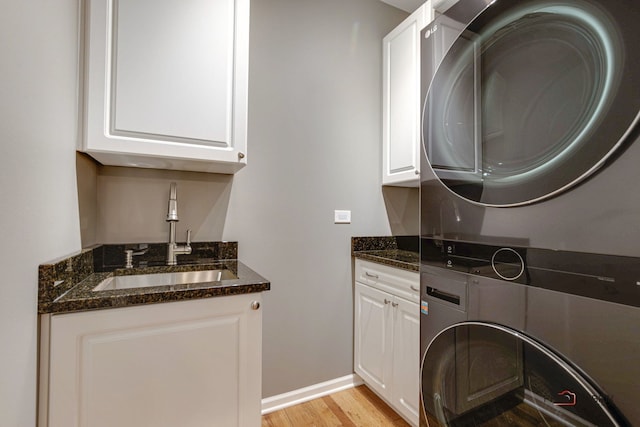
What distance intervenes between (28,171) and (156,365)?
706 mm

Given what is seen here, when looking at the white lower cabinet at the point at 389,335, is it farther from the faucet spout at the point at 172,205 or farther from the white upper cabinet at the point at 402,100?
the faucet spout at the point at 172,205

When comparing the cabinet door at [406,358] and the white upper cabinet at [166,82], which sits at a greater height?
the white upper cabinet at [166,82]

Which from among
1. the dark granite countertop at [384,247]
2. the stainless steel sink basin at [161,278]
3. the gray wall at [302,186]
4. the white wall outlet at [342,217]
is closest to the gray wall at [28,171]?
the stainless steel sink basin at [161,278]

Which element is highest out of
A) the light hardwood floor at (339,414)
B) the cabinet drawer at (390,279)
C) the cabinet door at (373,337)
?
the cabinet drawer at (390,279)

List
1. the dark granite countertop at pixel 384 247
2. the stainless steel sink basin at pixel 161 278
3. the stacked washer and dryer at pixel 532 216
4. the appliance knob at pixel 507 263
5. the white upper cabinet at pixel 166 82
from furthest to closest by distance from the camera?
the dark granite countertop at pixel 384 247, the stainless steel sink basin at pixel 161 278, the white upper cabinet at pixel 166 82, the appliance knob at pixel 507 263, the stacked washer and dryer at pixel 532 216

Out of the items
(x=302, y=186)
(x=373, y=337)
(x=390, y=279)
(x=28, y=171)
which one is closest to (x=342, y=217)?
(x=302, y=186)

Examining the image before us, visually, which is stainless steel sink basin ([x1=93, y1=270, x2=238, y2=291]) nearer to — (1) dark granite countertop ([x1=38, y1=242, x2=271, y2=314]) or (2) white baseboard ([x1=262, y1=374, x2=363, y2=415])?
(1) dark granite countertop ([x1=38, y1=242, x2=271, y2=314])

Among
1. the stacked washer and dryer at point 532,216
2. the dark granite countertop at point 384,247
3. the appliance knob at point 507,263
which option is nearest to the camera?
the stacked washer and dryer at point 532,216

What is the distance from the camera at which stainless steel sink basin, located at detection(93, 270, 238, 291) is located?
4.33ft

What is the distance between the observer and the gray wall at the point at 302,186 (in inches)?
65.8

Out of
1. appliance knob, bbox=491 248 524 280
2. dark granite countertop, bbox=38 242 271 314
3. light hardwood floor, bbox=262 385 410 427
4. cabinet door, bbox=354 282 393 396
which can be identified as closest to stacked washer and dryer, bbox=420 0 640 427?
appliance knob, bbox=491 248 524 280

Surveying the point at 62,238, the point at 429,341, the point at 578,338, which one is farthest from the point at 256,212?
the point at 578,338

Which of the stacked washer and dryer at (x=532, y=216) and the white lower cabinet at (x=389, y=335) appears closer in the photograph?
the stacked washer and dryer at (x=532, y=216)

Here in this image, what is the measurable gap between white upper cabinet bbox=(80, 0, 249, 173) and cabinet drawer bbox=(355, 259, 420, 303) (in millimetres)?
1031
